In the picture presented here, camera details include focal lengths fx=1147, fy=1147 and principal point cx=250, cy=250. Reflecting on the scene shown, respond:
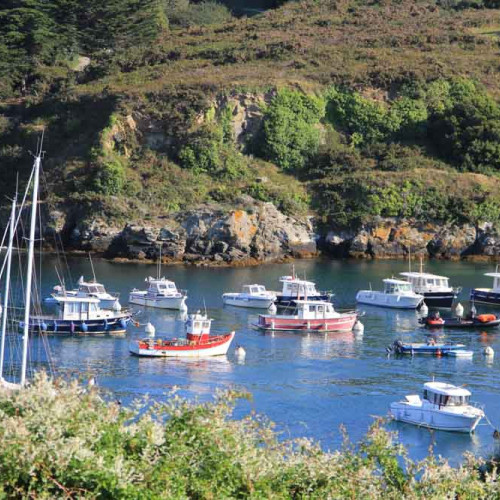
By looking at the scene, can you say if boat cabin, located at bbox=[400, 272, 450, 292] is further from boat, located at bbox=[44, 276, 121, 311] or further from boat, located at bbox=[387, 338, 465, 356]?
boat, located at bbox=[44, 276, 121, 311]

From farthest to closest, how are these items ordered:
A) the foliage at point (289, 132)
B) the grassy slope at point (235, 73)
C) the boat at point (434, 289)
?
the foliage at point (289, 132), the grassy slope at point (235, 73), the boat at point (434, 289)

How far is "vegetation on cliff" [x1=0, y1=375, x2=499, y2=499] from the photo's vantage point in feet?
63.9

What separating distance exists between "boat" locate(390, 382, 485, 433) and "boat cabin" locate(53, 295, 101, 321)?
22228mm

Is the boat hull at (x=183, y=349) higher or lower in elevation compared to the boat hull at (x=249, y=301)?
lower

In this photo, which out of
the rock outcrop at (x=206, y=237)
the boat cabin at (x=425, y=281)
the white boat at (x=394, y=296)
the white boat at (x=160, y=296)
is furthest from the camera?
the rock outcrop at (x=206, y=237)

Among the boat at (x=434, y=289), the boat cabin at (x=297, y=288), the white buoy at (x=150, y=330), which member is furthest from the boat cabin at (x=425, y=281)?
the white buoy at (x=150, y=330)

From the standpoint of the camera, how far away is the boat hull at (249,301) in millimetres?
73062

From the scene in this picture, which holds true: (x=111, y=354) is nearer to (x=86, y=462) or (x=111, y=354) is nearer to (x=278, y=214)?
(x=86, y=462)

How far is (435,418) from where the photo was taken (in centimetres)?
4375

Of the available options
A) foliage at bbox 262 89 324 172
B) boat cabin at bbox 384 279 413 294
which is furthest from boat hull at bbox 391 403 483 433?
foliage at bbox 262 89 324 172

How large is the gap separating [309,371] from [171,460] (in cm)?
3282

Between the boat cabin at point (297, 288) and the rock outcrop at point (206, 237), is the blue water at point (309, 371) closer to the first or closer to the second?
the boat cabin at point (297, 288)

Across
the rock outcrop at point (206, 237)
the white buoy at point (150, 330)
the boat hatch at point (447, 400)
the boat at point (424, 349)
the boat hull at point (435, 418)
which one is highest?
the rock outcrop at point (206, 237)

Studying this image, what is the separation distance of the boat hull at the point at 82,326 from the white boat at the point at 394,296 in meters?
19.2
